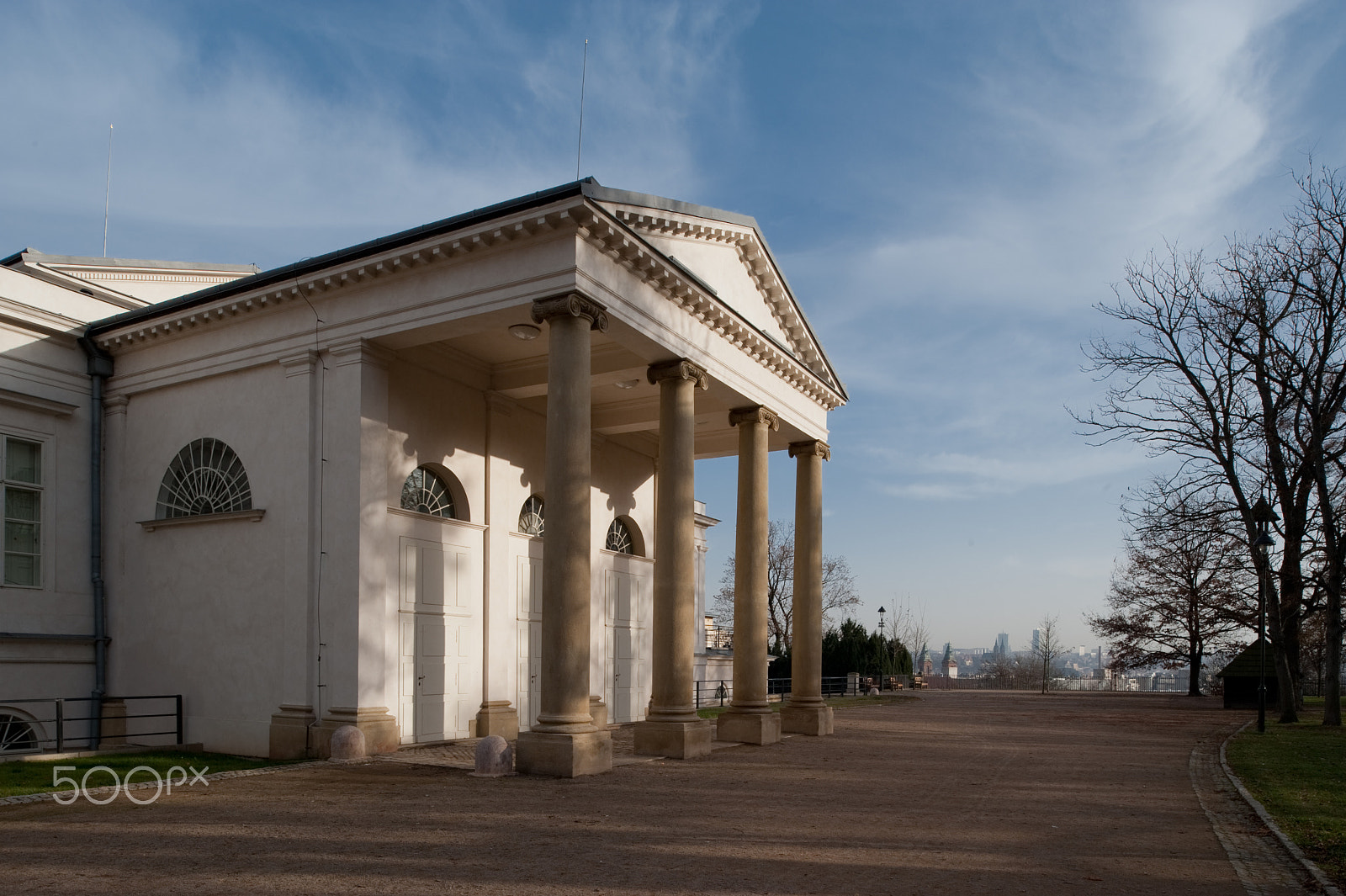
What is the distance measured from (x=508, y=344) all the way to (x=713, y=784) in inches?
Result: 332

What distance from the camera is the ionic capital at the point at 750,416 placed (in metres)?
18.8

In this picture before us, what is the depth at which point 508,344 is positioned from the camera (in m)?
17.0

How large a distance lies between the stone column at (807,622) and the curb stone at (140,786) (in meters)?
9.94

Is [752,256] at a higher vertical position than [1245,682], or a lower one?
higher

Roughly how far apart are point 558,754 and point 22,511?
431 inches

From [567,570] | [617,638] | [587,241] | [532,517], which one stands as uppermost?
[587,241]

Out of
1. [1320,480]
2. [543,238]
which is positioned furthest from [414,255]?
[1320,480]

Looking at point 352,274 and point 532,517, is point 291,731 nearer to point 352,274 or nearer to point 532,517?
point 532,517

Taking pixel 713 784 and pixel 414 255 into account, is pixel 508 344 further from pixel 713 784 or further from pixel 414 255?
pixel 713 784

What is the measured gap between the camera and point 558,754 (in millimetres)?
12195

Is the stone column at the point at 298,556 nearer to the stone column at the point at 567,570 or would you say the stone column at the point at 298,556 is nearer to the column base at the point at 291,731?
the column base at the point at 291,731

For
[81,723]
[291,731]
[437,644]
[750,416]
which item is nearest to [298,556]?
[291,731]

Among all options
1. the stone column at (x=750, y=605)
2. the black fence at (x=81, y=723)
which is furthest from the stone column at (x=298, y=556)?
the stone column at (x=750, y=605)

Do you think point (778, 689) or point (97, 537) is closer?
point (97, 537)
